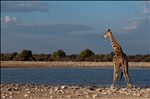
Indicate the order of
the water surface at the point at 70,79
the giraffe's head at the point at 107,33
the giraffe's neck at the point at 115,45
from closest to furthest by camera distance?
the giraffe's neck at the point at 115,45 → the giraffe's head at the point at 107,33 → the water surface at the point at 70,79

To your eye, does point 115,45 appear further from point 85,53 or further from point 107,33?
point 85,53

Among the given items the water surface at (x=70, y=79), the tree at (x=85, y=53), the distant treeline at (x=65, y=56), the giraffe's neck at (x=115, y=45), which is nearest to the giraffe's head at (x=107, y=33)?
the giraffe's neck at (x=115, y=45)

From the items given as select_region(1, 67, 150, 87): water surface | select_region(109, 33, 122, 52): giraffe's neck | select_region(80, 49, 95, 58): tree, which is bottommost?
select_region(1, 67, 150, 87): water surface

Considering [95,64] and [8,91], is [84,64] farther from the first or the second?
[8,91]

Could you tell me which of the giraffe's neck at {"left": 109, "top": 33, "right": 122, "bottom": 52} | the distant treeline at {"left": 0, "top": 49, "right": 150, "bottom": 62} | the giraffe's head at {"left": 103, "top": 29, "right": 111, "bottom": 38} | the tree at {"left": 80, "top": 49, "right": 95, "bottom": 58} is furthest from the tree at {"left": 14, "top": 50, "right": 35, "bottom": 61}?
the giraffe's neck at {"left": 109, "top": 33, "right": 122, "bottom": 52}

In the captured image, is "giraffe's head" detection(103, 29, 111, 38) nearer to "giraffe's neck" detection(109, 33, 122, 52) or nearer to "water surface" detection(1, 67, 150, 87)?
"giraffe's neck" detection(109, 33, 122, 52)

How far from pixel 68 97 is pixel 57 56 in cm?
6867

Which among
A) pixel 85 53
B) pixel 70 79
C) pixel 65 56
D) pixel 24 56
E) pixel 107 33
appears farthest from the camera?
pixel 65 56

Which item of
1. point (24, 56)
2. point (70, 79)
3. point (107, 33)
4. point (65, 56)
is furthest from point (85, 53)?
point (107, 33)

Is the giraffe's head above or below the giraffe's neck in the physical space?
above

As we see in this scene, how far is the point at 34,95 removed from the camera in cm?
1583

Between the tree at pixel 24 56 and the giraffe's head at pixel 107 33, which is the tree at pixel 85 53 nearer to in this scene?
the tree at pixel 24 56

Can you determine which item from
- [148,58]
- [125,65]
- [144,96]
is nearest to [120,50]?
[125,65]

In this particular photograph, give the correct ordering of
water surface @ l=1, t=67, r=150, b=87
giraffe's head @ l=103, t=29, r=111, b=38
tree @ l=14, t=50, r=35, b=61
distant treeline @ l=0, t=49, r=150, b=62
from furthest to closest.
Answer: distant treeline @ l=0, t=49, r=150, b=62
tree @ l=14, t=50, r=35, b=61
water surface @ l=1, t=67, r=150, b=87
giraffe's head @ l=103, t=29, r=111, b=38
